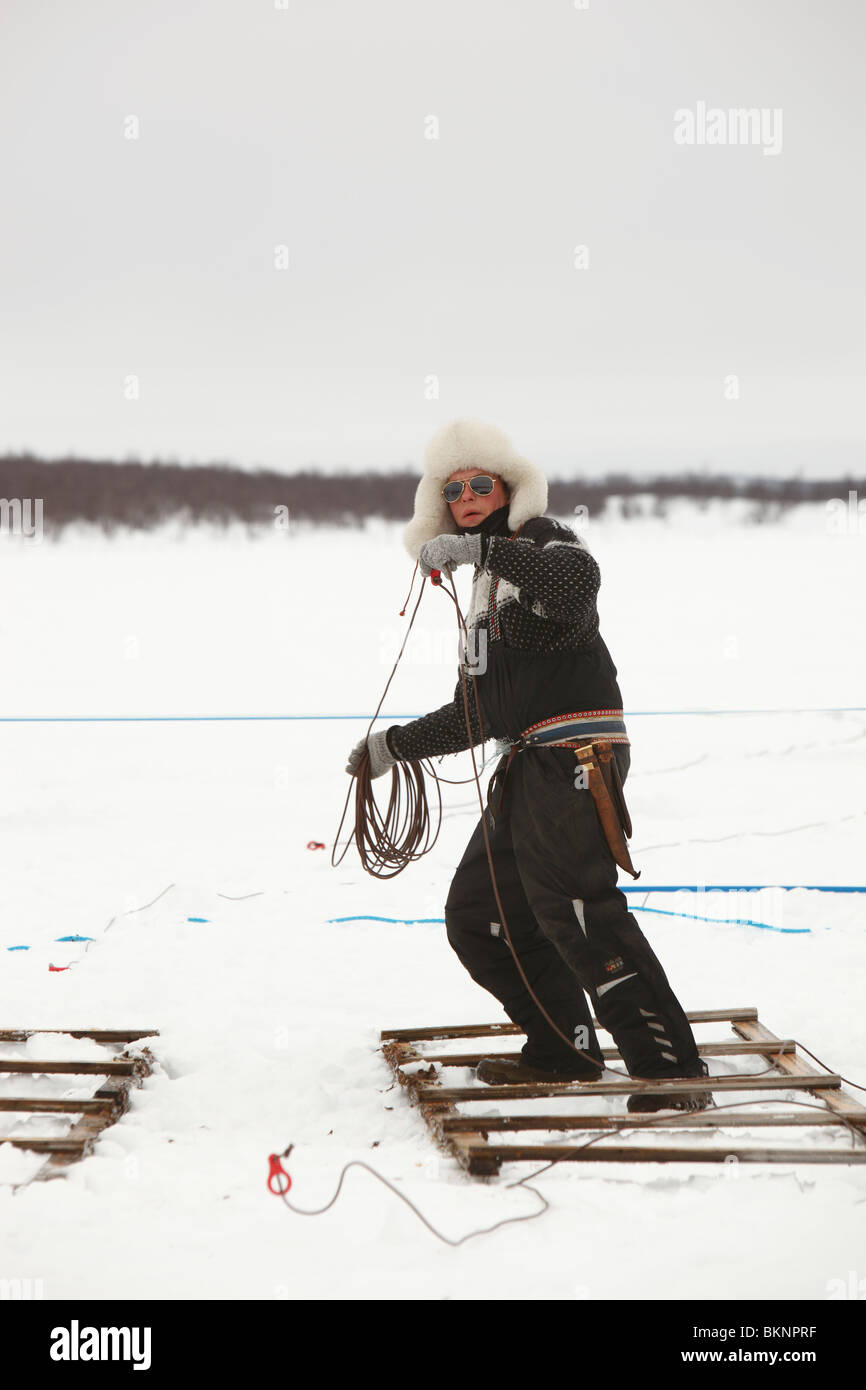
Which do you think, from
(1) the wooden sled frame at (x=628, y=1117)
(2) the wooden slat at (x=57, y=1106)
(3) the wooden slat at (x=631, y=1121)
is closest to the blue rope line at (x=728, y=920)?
(1) the wooden sled frame at (x=628, y=1117)

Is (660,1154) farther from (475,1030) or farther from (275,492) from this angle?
(275,492)

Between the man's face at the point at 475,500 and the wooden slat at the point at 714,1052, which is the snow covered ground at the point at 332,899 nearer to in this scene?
the wooden slat at the point at 714,1052

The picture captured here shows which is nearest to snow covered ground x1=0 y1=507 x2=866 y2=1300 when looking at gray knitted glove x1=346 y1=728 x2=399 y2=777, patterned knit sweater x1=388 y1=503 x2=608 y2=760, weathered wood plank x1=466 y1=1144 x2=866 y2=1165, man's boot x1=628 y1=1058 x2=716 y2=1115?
weathered wood plank x1=466 y1=1144 x2=866 y2=1165

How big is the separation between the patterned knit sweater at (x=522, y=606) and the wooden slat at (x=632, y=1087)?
757 mm

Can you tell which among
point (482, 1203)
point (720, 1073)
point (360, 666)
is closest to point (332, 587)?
point (360, 666)

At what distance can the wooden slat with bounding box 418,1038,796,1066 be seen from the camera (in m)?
2.56

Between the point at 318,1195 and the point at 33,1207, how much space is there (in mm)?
484

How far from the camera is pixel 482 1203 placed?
5.99ft

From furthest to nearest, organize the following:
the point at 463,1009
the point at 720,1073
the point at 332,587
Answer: the point at 332,587
the point at 463,1009
the point at 720,1073

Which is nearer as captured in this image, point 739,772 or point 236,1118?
point 236,1118

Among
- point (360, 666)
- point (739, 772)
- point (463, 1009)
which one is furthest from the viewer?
point (360, 666)

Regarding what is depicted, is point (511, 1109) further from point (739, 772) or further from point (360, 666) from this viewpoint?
point (360, 666)

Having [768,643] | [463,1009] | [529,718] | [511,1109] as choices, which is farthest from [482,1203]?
[768,643]

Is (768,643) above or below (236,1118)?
above
